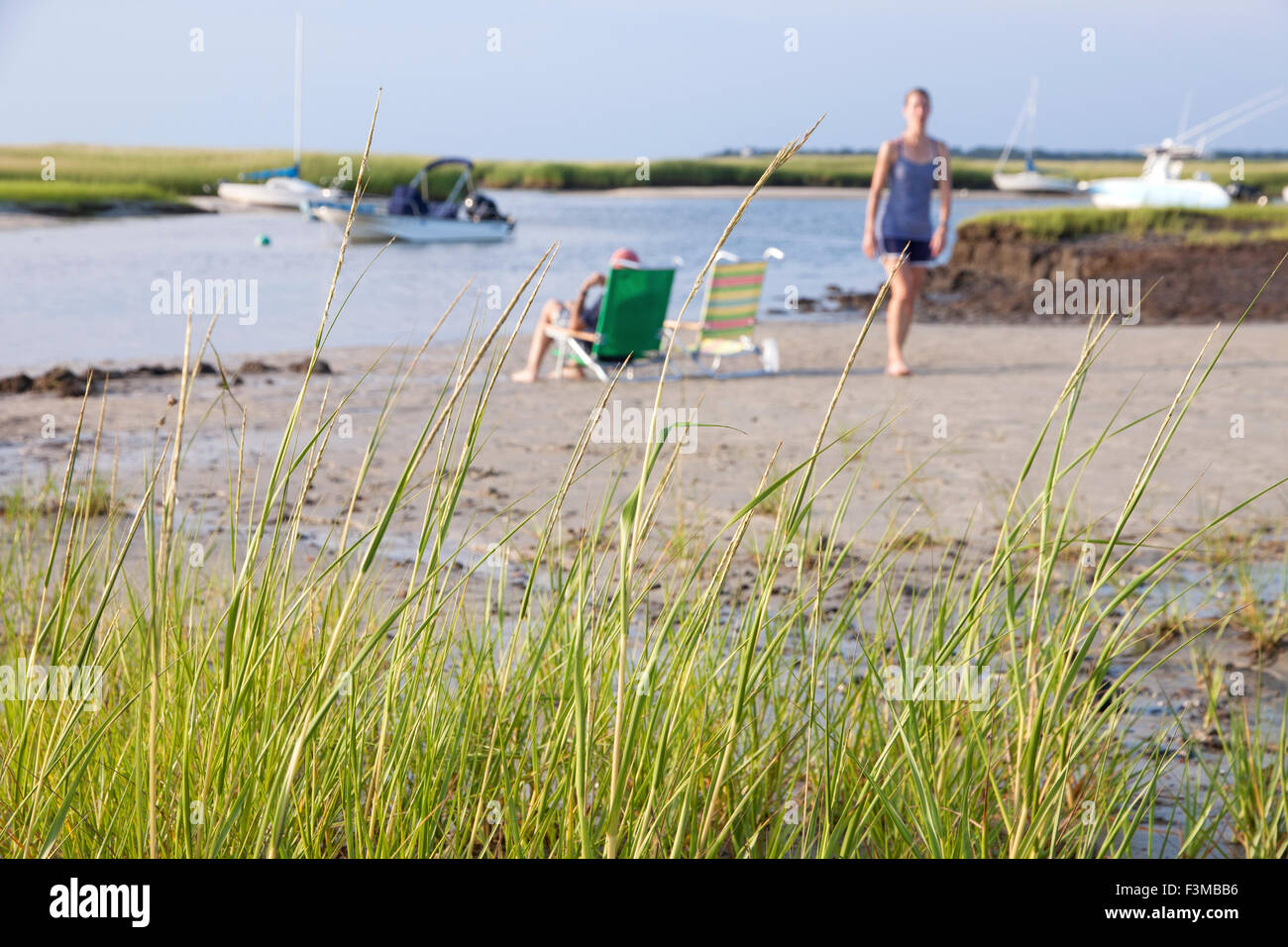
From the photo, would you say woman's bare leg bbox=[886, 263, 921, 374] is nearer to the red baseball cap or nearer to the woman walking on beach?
the woman walking on beach

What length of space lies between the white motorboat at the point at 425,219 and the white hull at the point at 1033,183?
4494cm

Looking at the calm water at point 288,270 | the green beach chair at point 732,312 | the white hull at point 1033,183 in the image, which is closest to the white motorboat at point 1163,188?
the calm water at point 288,270

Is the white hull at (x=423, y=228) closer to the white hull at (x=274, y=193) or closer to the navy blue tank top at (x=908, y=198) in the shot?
the white hull at (x=274, y=193)

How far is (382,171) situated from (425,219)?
88.0 ft

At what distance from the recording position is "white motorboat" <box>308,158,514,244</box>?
28906 millimetres

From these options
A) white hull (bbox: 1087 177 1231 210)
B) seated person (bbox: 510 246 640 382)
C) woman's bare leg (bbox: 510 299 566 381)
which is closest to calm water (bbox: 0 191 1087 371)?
seated person (bbox: 510 246 640 382)

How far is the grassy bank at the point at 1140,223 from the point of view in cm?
2341

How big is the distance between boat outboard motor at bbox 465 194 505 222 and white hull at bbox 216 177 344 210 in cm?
1400

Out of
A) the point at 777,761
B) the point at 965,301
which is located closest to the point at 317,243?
the point at 965,301

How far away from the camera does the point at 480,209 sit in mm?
31406

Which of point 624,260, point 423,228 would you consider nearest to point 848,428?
point 624,260

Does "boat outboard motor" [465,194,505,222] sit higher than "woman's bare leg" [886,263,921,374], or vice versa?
"boat outboard motor" [465,194,505,222]

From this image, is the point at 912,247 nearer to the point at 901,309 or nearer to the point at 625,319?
the point at 901,309
